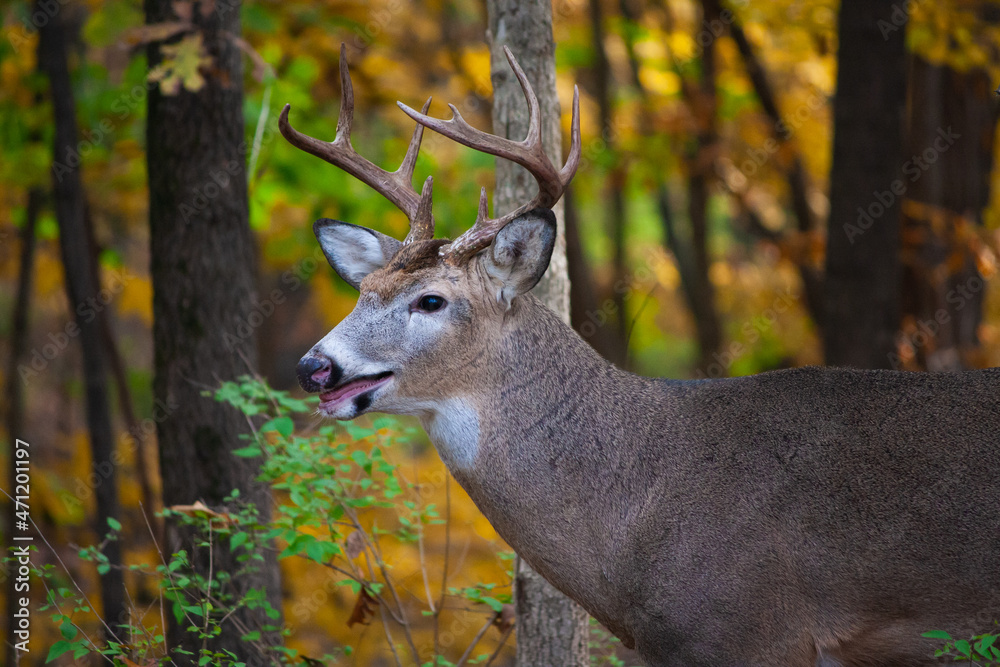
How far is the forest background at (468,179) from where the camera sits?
26.3ft

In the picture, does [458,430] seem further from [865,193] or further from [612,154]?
[612,154]

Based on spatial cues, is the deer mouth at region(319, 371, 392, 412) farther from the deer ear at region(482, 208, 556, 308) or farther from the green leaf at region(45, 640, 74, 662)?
the green leaf at region(45, 640, 74, 662)

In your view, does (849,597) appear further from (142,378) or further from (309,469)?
(142,378)

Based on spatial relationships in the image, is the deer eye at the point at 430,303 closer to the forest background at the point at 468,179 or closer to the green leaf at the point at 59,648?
the forest background at the point at 468,179

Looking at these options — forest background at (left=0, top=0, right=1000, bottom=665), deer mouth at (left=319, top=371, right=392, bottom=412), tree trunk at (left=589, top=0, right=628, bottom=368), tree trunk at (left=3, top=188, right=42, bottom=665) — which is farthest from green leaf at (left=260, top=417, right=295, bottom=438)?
tree trunk at (left=589, top=0, right=628, bottom=368)

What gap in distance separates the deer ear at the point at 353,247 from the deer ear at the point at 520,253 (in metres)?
0.76

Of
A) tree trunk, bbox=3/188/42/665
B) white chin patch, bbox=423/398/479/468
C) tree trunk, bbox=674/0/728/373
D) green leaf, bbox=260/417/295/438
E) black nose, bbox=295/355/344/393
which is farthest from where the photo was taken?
tree trunk, bbox=674/0/728/373

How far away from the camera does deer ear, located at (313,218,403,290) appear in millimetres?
4996

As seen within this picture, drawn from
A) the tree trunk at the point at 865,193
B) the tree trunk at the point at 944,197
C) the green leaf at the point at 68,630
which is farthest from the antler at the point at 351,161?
the tree trunk at the point at 944,197

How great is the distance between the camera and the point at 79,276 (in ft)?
26.1

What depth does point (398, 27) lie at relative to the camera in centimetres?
1414

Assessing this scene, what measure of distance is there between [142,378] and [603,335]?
6460 millimetres

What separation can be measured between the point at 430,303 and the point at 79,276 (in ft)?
15.4

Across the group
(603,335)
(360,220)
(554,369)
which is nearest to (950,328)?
(603,335)
